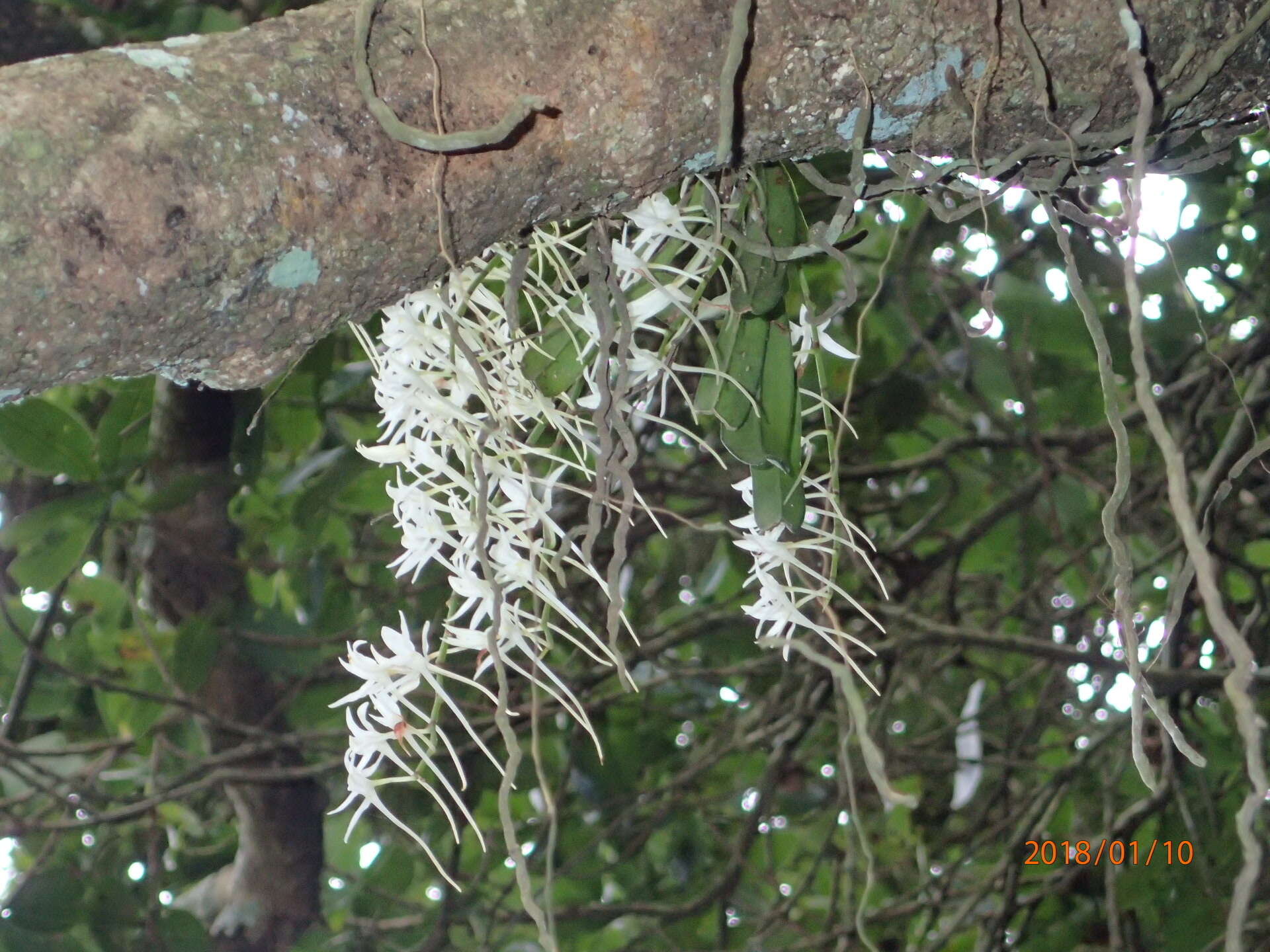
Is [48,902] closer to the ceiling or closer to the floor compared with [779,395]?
closer to the floor

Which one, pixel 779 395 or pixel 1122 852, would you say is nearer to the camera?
pixel 779 395

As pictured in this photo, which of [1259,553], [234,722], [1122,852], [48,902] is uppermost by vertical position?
[1259,553]

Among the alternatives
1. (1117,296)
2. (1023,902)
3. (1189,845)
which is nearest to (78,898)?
(1023,902)

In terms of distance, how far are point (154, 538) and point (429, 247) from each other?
1.12 metres

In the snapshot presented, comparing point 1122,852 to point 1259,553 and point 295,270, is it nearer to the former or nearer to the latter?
point 1259,553

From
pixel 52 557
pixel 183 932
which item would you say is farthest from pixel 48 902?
pixel 52 557

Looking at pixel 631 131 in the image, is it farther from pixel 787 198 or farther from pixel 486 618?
pixel 486 618

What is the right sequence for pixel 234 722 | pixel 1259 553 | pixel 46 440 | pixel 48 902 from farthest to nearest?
pixel 1259 553
pixel 234 722
pixel 48 902
pixel 46 440

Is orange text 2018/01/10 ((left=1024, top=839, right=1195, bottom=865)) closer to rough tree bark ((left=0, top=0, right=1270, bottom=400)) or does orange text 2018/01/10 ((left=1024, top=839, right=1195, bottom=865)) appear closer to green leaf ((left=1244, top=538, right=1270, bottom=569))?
green leaf ((left=1244, top=538, right=1270, bottom=569))

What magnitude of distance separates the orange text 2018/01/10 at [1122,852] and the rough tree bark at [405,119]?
110 centimetres

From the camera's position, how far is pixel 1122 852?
1.41 metres

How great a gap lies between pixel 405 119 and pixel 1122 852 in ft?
4.49

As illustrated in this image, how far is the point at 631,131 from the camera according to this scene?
49cm

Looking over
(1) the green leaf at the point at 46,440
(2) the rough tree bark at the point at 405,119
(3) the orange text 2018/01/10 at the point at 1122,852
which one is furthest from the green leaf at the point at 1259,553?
(1) the green leaf at the point at 46,440
